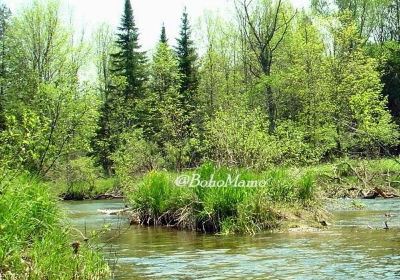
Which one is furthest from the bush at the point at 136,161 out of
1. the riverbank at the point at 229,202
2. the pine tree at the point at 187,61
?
the pine tree at the point at 187,61

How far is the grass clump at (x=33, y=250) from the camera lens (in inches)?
322

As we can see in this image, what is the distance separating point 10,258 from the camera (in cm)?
813

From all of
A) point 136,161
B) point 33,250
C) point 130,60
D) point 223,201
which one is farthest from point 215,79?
point 33,250

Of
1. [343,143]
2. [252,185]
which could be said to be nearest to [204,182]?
[252,185]

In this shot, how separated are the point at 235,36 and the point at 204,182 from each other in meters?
47.1

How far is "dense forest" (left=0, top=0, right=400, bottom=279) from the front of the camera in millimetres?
32031

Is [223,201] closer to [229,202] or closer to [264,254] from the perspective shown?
[229,202]

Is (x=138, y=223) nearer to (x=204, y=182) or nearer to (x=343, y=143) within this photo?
(x=204, y=182)

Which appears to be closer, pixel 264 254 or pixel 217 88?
pixel 264 254

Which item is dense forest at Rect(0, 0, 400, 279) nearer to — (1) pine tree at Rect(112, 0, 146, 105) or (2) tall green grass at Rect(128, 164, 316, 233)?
(1) pine tree at Rect(112, 0, 146, 105)

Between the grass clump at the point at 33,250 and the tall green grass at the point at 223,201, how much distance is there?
708 cm

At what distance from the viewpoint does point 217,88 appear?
6075 centimetres

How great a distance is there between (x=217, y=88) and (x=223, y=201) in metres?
44.4

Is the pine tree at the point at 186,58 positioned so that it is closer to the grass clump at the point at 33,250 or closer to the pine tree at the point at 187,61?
the pine tree at the point at 187,61
